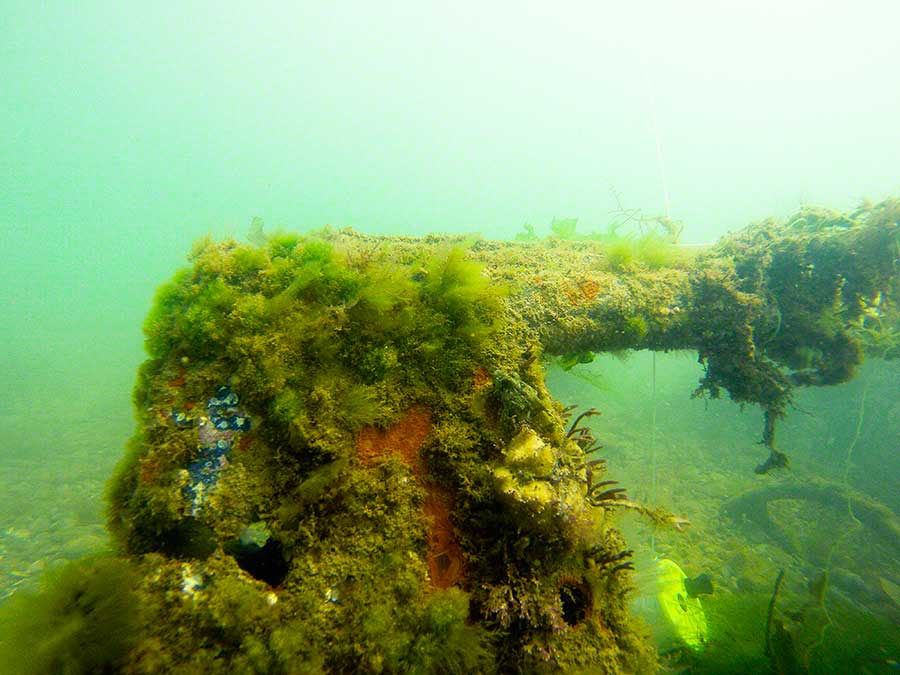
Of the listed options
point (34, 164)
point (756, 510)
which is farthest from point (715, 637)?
point (34, 164)

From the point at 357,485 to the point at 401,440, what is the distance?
522 millimetres

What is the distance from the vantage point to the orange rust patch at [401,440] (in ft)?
10.2

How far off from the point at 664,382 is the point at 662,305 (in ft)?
81.4

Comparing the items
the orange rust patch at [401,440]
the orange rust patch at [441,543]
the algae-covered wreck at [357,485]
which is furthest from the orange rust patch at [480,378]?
the orange rust patch at [441,543]

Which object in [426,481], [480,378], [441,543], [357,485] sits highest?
[480,378]

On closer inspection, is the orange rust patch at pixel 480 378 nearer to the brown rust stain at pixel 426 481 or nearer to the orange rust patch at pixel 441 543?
the brown rust stain at pixel 426 481

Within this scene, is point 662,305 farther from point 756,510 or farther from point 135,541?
point 756,510

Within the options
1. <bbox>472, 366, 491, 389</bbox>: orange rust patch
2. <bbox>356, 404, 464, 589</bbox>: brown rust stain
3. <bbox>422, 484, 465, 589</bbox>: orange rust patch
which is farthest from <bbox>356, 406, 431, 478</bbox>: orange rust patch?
<bbox>472, 366, 491, 389</bbox>: orange rust patch

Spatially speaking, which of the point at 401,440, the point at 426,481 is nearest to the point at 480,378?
the point at 401,440

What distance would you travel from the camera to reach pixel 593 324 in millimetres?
4965

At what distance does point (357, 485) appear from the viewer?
290 centimetres

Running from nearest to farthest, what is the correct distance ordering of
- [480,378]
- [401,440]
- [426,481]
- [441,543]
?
[441,543] < [426,481] < [401,440] < [480,378]

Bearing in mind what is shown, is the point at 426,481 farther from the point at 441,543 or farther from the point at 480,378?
the point at 480,378

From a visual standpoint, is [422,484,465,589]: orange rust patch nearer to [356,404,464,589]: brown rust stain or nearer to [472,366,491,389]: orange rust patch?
[356,404,464,589]: brown rust stain
